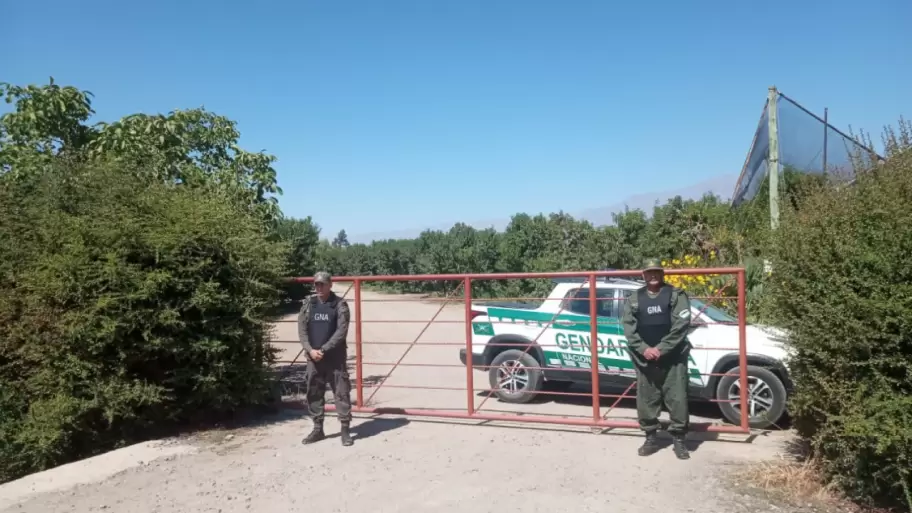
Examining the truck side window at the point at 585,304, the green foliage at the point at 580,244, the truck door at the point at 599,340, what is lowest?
the truck door at the point at 599,340

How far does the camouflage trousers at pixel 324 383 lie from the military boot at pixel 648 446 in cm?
311

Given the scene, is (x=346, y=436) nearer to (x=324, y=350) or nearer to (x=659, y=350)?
(x=324, y=350)

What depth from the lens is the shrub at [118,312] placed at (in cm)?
707

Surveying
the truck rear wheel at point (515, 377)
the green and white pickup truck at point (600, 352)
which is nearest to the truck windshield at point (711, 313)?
the green and white pickup truck at point (600, 352)

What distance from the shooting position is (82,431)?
24.1 ft

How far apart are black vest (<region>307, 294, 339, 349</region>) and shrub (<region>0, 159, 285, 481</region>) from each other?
1.07 metres

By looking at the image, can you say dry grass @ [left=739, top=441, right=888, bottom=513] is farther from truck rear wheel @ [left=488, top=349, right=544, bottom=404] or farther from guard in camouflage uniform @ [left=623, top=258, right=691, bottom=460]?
truck rear wheel @ [left=488, top=349, right=544, bottom=404]

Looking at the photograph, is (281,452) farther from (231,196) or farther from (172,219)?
(231,196)

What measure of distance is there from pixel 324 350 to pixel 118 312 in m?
2.27

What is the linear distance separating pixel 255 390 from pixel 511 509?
4178mm

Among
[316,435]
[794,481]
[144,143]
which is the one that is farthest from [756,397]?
[144,143]

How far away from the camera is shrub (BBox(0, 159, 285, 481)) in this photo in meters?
7.07

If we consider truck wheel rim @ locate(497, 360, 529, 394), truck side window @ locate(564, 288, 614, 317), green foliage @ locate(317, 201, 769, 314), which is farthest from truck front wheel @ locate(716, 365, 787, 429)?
green foliage @ locate(317, 201, 769, 314)

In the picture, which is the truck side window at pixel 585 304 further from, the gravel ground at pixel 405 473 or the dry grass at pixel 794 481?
the dry grass at pixel 794 481
